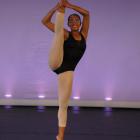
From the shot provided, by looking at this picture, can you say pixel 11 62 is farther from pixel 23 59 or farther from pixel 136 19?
pixel 136 19

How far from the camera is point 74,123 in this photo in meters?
4.87

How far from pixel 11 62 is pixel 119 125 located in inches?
77.7

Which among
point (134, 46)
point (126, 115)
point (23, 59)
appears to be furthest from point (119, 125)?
point (23, 59)

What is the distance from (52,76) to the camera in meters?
5.72

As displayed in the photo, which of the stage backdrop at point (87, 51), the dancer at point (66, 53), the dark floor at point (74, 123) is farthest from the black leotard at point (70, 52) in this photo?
the stage backdrop at point (87, 51)

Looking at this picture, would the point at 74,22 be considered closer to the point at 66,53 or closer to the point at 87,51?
the point at 66,53

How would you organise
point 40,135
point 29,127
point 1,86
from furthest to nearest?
1. point 1,86
2. point 29,127
3. point 40,135

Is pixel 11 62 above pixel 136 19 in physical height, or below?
below

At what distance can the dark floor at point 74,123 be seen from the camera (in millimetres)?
4230

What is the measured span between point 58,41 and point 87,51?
2500 mm

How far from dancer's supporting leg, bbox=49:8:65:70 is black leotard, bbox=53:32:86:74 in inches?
2.6

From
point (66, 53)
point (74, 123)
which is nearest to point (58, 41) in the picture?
point (66, 53)

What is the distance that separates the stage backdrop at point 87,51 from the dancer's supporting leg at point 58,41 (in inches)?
95.6

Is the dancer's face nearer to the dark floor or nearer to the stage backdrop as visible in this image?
the dark floor
